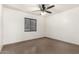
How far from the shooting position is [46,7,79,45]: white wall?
3811 millimetres

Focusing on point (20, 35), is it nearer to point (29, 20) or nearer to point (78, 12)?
point (29, 20)

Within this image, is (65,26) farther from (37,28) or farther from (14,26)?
(14,26)

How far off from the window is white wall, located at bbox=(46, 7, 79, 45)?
135cm

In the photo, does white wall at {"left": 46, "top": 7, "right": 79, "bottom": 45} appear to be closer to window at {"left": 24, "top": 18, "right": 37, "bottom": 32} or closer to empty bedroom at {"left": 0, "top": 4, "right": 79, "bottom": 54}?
empty bedroom at {"left": 0, "top": 4, "right": 79, "bottom": 54}

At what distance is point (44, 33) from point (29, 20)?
2.08m

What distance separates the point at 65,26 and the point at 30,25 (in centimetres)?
234

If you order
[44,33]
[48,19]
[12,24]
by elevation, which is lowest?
[44,33]

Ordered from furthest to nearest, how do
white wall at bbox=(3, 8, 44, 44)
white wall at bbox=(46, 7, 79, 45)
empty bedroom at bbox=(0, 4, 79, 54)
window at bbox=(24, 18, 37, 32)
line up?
window at bbox=(24, 18, 37, 32) → white wall at bbox=(46, 7, 79, 45) → white wall at bbox=(3, 8, 44, 44) → empty bedroom at bbox=(0, 4, 79, 54)

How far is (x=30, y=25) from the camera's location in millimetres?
5379

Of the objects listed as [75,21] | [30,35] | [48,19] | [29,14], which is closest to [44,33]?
[48,19]

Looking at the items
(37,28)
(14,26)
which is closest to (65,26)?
(37,28)

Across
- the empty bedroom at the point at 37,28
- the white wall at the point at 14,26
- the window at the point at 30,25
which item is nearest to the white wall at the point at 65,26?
the empty bedroom at the point at 37,28

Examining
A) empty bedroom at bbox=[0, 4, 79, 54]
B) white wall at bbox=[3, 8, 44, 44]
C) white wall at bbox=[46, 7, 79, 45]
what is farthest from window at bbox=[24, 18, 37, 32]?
white wall at bbox=[46, 7, 79, 45]

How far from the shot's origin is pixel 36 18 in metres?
5.89
